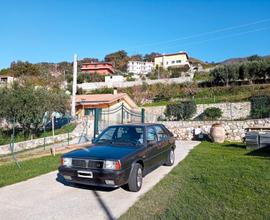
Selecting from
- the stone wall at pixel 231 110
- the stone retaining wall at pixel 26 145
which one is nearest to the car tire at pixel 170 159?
the stone retaining wall at pixel 26 145

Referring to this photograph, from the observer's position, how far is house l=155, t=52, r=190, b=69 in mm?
93125

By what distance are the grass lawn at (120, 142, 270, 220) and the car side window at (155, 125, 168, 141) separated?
1.05 meters

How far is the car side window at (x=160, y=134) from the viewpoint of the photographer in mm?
8164

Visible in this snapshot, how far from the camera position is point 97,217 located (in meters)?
4.54

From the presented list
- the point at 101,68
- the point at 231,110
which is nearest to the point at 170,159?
the point at 231,110

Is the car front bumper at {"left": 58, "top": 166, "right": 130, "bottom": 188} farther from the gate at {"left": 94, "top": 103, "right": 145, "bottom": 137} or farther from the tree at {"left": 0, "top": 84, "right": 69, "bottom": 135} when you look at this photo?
the tree at {"left": 0, "top": 84, "right": 69, "bottom": 135}

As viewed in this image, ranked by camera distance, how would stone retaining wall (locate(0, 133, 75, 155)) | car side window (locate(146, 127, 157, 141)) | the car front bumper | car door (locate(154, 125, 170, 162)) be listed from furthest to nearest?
1. stone retaining wall (locate(0, 133, 75, 155))
2. car door (locate(154, 125, 170, 162))
3. car side window (locate(146, 127, 157, 141))
4. the car front bumper

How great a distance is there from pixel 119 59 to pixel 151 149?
→ 309 ft

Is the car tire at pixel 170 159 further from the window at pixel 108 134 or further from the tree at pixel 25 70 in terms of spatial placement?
the tree at pixel 25 70

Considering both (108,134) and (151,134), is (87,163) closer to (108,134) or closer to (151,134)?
(108,134)

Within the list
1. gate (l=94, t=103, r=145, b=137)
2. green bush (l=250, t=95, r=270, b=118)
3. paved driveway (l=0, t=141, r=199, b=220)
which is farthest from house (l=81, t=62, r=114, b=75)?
paved driveway (l=0, t=141, r=199, b=220)

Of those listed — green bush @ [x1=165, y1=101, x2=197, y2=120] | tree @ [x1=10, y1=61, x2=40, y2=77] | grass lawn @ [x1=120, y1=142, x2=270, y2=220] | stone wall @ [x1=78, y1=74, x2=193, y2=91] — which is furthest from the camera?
tree @ [x1=10, y1=61, x2=40, y2=77]

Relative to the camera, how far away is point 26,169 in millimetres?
8500

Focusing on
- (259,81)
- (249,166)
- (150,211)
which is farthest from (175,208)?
(259,81)
